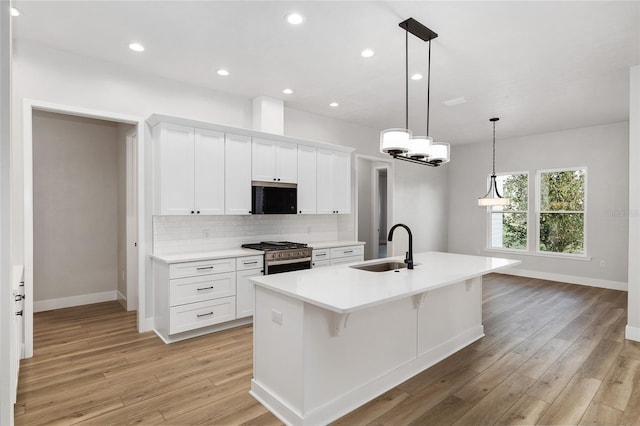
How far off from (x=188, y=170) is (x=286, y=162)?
132 centimetres

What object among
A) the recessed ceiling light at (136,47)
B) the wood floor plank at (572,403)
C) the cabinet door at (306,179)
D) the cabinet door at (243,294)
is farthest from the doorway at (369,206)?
the wood floor plank at (572,403)

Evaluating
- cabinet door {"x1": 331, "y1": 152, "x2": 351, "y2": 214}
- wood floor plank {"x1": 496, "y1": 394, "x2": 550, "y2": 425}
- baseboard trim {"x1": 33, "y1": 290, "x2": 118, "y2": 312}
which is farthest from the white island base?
baseboard trim {"x1": 33, "y1": 290, "x2": 118, "y2": 312}

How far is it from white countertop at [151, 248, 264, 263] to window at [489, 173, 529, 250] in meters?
5.78

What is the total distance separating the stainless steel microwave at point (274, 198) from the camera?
170 inches

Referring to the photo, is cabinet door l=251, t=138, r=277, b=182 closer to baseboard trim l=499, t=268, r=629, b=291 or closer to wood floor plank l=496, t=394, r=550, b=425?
wood floor plank l=496, t=394, r=550, b=425

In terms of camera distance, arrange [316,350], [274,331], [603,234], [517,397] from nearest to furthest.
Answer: [316,350], [274,331], [517,397], [603,234]

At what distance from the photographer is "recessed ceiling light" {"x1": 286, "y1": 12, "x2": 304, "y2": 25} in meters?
2.71

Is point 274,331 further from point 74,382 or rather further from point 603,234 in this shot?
point 603,234

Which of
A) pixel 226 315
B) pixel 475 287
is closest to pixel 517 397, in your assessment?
pixel 475 287

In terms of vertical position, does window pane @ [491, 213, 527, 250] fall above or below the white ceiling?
below

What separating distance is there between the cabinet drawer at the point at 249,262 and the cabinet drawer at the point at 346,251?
1228mm

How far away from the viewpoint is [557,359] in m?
3.18

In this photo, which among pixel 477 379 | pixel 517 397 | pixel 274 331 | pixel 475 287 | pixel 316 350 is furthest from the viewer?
pixel 475 287

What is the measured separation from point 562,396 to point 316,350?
192 cm
